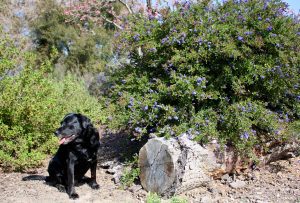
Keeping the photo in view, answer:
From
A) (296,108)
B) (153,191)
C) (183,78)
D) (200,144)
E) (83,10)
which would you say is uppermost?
(83,10)

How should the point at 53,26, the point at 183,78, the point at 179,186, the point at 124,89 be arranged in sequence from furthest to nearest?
the point at 53,26, the point at 124,89, the point at 183,78, the point at 179,186

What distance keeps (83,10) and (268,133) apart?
9602mm

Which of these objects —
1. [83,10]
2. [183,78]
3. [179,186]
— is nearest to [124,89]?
[183,78]

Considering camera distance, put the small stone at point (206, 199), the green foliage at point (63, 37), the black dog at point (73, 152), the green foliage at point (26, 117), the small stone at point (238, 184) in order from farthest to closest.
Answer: the green foliage at point (63, 37), the green foliage at point (26, 117), the small stone at point (238, 184), the black dog at point (73, 152), the small stone at point (206, 199)

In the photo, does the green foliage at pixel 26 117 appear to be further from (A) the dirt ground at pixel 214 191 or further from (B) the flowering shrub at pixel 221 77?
(B) the flowering shrub at pixel 221 77

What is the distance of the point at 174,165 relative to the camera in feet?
13.8

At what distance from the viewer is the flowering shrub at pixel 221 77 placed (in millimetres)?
4555

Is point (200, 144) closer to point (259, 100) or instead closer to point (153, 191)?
point (153, 191)

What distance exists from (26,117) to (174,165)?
2628mm

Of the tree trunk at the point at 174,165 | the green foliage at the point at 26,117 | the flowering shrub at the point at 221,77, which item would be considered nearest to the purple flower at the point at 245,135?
the flowering shrub at the point at 221,77

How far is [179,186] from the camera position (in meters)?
4.22

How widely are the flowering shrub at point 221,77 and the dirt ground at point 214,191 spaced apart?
0.47m

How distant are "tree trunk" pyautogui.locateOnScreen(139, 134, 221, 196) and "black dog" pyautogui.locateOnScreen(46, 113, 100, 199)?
0.65 meters

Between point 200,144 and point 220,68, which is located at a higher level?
point 220,68
